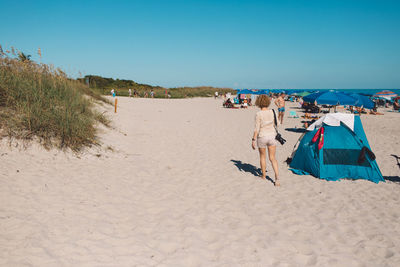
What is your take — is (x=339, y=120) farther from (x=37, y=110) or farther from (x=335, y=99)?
(x=37, y=110)

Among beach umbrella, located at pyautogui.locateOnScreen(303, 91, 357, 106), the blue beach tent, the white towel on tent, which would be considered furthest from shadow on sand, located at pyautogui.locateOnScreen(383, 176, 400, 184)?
beach umbrella, located at pyautogui.locateOnScreen(303, 91, 357, 106)

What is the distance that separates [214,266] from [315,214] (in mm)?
2128

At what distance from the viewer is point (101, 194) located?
13.9ft

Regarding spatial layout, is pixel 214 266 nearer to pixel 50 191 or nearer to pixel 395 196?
pixel 50 191

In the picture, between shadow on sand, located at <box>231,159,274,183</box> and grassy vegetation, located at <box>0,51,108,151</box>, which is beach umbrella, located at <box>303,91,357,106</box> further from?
grassy vegetation, located at <box>0,51,108,151</box>

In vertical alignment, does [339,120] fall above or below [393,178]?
above

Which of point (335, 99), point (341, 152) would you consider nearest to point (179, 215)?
point (341, 152)

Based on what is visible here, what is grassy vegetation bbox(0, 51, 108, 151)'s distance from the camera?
17.8 ft

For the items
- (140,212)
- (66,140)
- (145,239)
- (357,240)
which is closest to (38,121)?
(66,140)

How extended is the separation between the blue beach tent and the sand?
0.90 feet

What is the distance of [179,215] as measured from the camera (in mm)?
3818

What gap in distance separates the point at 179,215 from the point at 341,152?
13.4 ft

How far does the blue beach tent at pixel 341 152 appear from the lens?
219 inches

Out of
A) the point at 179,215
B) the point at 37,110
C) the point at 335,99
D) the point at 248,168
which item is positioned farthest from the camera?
the point at 335,99
